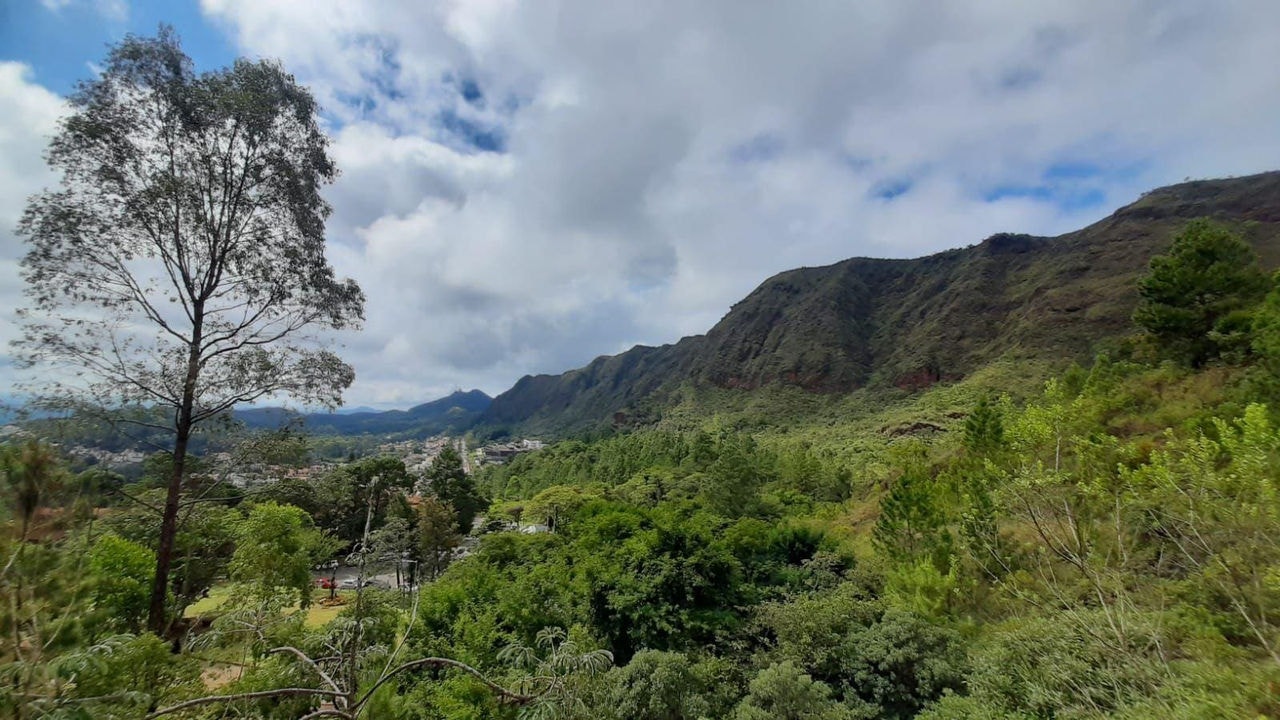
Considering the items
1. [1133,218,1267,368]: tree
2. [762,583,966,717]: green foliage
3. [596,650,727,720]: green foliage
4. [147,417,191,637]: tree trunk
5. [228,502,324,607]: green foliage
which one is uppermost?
[1133,218,1267,368]: tree

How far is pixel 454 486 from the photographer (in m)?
41.0

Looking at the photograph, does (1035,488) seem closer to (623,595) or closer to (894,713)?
(894,713)

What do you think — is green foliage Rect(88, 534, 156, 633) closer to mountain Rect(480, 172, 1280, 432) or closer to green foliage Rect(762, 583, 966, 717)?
green foliage Rect(762, 583, 966, 717)

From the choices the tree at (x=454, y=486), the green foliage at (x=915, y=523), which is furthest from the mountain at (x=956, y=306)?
the tree at (x=454, y=486)

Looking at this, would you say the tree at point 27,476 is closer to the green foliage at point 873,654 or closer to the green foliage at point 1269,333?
the green foliage at point 873,654

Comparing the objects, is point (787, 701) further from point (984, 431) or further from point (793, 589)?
point (984, 431)

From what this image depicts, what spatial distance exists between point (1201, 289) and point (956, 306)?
295 feet

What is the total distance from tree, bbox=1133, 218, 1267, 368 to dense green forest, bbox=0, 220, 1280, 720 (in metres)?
0.09

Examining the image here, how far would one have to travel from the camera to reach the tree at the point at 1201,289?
56.1 feet

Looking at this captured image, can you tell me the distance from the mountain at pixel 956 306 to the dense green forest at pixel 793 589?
5602cm

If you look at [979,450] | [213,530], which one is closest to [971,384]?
[979,450]

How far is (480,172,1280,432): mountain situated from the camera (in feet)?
226

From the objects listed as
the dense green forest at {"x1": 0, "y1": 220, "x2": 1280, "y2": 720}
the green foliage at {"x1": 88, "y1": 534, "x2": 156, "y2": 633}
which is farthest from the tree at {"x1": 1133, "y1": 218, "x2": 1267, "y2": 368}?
the green foliage at {"x1": 88, "y1": 534, "x2": 156, "y2": 633}

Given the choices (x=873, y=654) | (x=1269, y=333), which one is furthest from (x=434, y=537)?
(x=1269, y=333)
